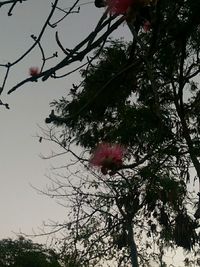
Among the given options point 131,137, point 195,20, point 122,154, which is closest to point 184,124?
point 131,137

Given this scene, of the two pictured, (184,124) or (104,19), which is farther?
(184,124)

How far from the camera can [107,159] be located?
2619 millimetres

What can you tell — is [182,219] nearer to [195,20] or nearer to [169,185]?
[169,185]

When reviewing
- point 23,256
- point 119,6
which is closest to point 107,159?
point 119,6

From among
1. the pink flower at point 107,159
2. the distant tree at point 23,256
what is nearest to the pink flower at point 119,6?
the pink flower at point 107,159

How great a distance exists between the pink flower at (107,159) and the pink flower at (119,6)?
2.79 ft

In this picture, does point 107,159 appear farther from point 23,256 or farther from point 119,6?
point 23,256

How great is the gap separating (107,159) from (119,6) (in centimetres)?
88

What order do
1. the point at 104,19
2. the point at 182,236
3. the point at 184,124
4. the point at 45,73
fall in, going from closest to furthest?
1. the point at 45,73
2. the point at 104,19
3. the point at 182,236
4. the point at 184,124

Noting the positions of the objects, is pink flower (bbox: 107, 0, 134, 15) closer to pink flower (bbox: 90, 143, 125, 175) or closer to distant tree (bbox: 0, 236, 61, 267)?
pink flower (bbox: 90, 143, 125, 175)

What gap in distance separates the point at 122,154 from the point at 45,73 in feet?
2.26

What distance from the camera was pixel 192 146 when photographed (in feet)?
27.8

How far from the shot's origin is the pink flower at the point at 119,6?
80.1 inches

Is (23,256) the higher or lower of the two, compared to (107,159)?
higher
